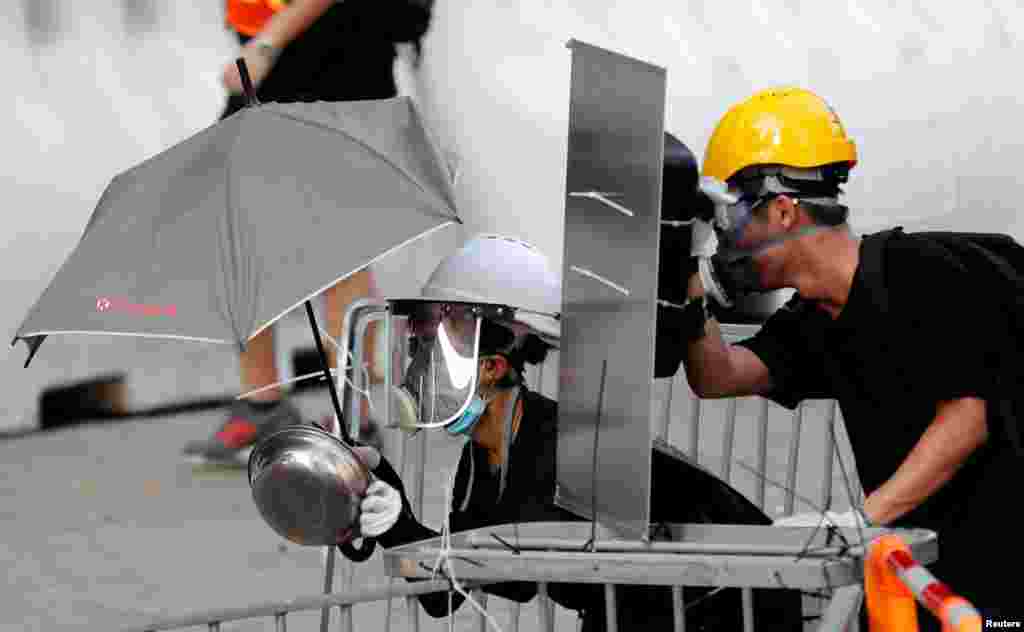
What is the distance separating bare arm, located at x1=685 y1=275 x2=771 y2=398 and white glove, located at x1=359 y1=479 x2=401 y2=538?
24.1 inches

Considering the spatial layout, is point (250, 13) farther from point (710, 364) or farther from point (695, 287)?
point (695, 287)

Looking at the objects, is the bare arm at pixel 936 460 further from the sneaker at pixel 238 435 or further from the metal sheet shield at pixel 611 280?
the sneaker at pixel 238 435

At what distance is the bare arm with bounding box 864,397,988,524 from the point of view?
322cm

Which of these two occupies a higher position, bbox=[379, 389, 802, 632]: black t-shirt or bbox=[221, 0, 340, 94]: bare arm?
bbox=[221, 0, 340, 94]: bare arm

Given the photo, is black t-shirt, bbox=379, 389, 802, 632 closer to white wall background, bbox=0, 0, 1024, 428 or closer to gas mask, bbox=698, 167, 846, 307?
gas mask, bbox=698, 167, 846, 307

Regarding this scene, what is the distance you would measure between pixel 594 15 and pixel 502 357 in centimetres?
366

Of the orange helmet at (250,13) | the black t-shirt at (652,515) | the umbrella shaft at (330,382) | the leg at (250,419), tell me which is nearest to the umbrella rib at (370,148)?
the umbrella shaft at (330,382)

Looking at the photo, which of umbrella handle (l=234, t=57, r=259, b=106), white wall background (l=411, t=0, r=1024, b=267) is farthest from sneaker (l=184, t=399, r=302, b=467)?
umbrella handle (l=234, t=57, r=259, b=106)

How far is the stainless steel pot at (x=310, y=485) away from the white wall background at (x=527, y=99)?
12.2ft

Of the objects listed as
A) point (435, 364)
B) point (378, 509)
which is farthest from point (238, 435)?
point (378, 509)

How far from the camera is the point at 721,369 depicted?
12.0 ft

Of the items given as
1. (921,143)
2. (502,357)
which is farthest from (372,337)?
(502,357)

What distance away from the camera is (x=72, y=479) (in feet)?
23.0

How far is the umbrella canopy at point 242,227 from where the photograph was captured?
3.38 m
